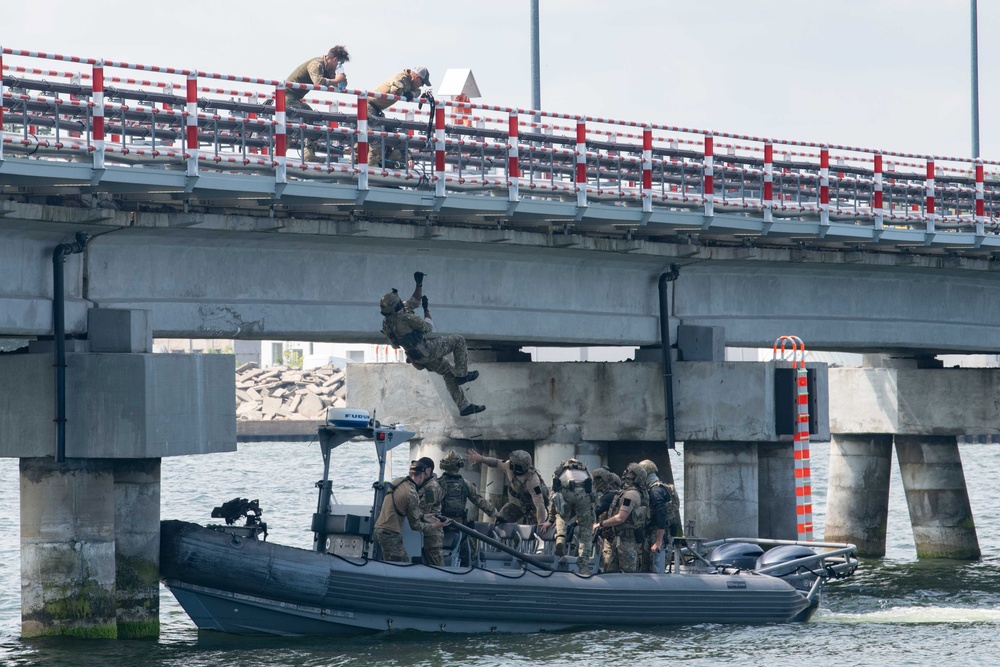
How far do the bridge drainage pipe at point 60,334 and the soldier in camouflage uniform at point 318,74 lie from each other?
12.4ft

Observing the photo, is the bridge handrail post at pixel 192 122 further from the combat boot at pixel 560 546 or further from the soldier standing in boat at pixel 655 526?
the soldier standing in boat at pixel 655 526

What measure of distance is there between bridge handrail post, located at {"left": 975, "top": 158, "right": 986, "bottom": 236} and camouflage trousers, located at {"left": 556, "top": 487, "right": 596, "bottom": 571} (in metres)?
11.8

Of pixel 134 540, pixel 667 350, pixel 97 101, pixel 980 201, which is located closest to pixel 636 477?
pixel 667 350

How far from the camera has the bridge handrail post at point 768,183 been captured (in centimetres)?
2534

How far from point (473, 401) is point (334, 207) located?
679cm

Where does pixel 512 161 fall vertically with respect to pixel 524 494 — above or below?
above

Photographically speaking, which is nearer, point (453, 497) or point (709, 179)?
point (453, 497)

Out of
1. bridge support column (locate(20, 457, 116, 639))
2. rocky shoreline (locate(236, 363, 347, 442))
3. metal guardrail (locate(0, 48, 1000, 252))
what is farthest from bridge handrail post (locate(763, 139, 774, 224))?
rocky shoreline (locate(236, 363, 347, 442))

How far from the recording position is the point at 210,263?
20.2 meters

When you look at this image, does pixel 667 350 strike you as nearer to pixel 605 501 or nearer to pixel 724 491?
pixel 724 491

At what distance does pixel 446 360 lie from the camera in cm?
2230

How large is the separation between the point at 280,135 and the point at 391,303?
2.73 meters

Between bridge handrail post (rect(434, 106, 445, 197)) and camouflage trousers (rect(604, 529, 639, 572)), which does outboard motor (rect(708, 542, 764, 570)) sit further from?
bridge handrail post (rect(434, 106, 445, 197))

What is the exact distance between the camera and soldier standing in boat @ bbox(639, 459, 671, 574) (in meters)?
20.1
